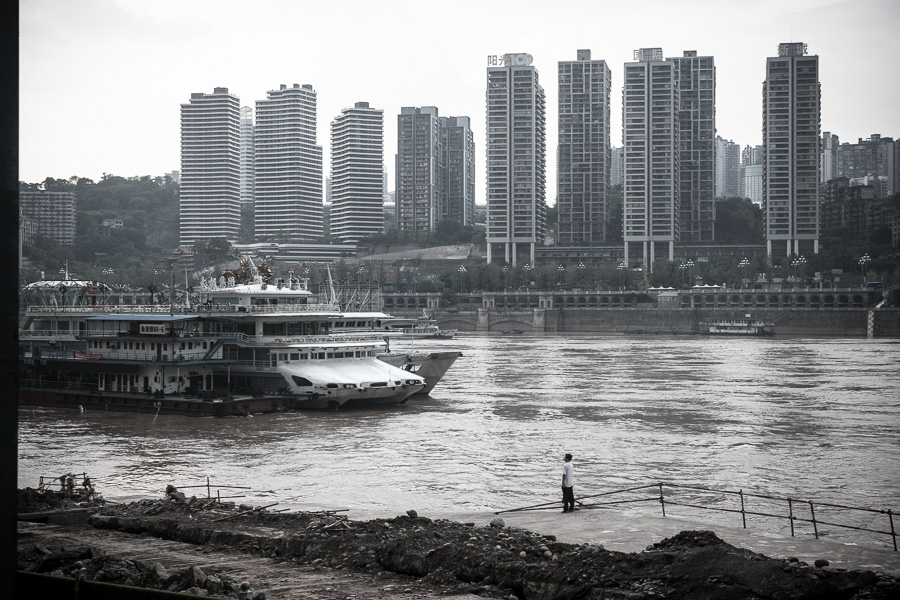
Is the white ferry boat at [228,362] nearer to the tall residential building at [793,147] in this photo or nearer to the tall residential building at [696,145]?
the tall residential building at [793,147]

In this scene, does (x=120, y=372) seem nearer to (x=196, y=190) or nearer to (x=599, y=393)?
(x=599, y=393)

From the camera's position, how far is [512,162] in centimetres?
17400

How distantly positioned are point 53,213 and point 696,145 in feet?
388

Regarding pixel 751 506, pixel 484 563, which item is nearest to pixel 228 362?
pixel 751 506

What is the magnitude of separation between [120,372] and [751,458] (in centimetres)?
2709

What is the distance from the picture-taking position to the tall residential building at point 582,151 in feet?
602

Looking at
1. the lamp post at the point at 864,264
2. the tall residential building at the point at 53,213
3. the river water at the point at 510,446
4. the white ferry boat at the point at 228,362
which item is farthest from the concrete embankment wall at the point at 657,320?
the white ferry boat at the point at 228,362

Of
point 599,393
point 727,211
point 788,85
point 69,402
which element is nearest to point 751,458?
point 599,393

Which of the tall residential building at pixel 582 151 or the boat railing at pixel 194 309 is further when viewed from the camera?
the tall residential building at pixel 582 151

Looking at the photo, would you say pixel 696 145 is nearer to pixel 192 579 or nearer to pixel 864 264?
pixel 864 264

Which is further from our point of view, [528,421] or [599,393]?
[599,393]

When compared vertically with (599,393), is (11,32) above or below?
above

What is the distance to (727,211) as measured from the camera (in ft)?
608

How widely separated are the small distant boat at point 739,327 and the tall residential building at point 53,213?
9769 centimetres
